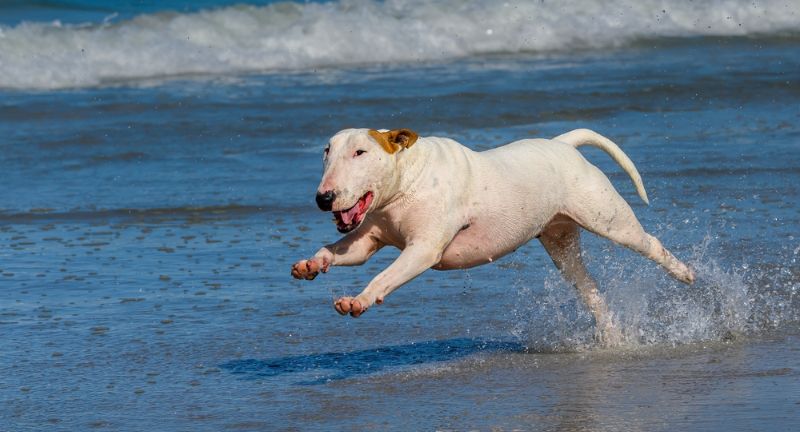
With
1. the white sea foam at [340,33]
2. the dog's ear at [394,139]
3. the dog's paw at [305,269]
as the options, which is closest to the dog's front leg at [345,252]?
the dog's paw at [305,269]

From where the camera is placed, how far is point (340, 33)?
19703 mm

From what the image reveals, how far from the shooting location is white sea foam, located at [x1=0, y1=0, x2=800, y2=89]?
18219 mm

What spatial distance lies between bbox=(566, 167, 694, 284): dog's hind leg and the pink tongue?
1321mm

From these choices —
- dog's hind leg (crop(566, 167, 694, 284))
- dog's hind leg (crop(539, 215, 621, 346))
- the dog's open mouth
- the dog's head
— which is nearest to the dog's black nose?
the dog's head

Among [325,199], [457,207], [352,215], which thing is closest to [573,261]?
[457,207]

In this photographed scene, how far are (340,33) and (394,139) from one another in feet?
46.6

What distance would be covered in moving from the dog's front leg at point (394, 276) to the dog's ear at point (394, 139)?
15.8 inches

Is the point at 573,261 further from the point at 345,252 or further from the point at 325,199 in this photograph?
the point at 325,199

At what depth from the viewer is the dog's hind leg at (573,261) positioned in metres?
6.77

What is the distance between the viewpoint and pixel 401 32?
1978cm

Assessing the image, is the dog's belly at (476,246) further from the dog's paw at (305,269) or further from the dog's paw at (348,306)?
the dog's paw at (348,306)

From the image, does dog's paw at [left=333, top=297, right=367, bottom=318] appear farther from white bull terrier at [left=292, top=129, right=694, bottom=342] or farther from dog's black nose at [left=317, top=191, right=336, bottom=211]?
dog's black nose at [left=317, top=191, right=336, bottom=211]

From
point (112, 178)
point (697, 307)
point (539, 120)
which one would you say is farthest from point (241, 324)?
point (539, 120)

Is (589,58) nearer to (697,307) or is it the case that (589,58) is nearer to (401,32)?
(401,32)
